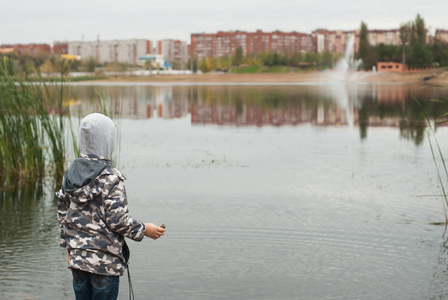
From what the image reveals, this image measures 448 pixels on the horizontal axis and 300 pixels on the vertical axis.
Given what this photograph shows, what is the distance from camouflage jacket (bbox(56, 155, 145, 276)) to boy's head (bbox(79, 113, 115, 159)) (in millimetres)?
45

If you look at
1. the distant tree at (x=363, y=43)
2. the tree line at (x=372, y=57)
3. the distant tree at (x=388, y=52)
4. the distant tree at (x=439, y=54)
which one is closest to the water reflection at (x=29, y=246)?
the tree line at (x=372, y=57)

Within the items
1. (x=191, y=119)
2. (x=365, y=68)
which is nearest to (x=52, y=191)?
(x=191, y=119)

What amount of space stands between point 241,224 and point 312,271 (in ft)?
6.38

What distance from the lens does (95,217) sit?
3594 millimetres

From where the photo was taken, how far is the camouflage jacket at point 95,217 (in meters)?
3.50

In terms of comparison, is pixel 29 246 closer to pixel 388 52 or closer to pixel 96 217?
pixel 96 217

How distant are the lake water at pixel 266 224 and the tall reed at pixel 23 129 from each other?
1.45 ft

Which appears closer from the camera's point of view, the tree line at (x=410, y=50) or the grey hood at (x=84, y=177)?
the grey hood at (x=84, y=177)

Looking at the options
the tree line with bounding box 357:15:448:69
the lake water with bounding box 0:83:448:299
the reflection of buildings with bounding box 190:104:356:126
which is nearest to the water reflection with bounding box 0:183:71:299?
the lake water with bounding box 0:83:448:299

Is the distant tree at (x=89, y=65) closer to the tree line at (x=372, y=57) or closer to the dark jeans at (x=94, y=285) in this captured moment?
the tree line at (x=372, y=57)

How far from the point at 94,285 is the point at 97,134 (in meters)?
0.83

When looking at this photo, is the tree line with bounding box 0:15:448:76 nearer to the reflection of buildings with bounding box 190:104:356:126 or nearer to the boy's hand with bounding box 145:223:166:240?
the reflection of buildings with bounding box 190:104:356:126

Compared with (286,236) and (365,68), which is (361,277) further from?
(365,68)

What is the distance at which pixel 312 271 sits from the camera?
20.9 feet
